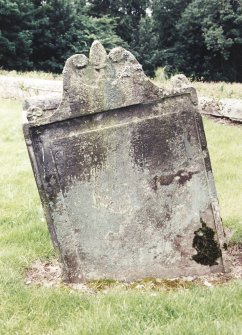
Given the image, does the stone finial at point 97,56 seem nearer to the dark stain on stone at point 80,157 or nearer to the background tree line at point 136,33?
the dark stain on stone at point 80,157

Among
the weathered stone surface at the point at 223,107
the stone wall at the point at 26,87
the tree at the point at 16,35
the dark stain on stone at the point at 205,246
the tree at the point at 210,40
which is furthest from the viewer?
the tree at the point at 210,40

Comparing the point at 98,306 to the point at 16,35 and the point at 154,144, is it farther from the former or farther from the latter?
the point at 16,35

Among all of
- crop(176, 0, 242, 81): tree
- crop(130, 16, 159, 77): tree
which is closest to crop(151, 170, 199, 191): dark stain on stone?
crop(176, 0, 242, 81): tree

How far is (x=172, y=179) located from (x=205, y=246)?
65 centimetres

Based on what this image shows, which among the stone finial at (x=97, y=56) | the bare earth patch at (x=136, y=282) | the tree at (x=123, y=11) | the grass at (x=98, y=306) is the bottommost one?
the bare earth patch at (x=136, y=282)

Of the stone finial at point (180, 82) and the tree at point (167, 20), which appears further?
the tree at point (167, 20)

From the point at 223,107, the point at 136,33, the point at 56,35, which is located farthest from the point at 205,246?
the point at 136,33

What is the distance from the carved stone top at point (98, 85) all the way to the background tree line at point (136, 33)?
77.5ft

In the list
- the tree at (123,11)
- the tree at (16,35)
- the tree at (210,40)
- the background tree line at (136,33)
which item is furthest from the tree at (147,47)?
the tree at (16,35)

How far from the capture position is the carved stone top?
3559 mm

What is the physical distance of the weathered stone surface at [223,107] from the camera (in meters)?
9.98

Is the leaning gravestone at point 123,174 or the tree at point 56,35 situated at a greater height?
the tree at point 56,35

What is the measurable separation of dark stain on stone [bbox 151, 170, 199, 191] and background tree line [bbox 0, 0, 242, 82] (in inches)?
925

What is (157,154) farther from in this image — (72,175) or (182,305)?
(182,305)
